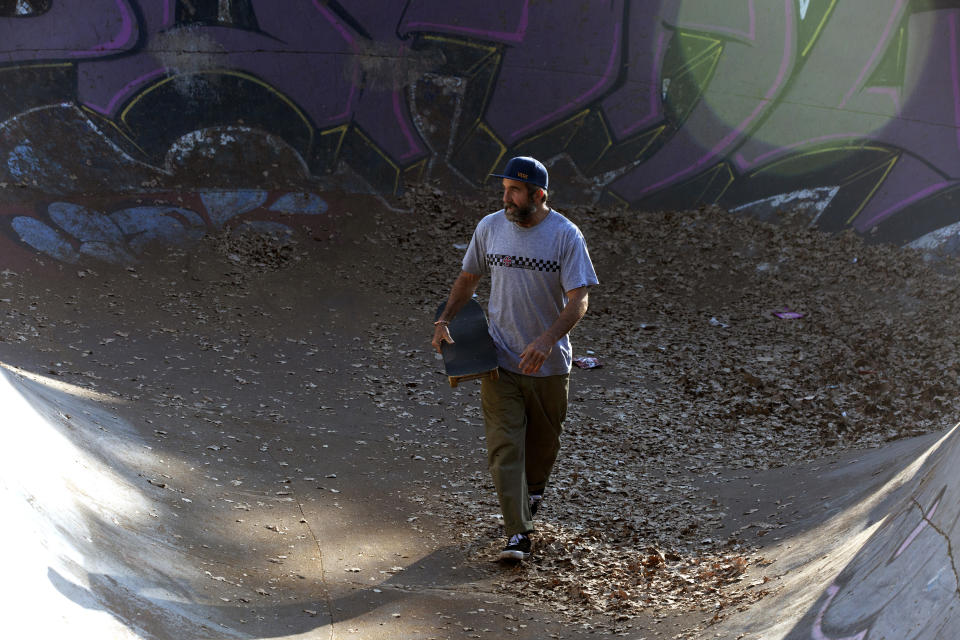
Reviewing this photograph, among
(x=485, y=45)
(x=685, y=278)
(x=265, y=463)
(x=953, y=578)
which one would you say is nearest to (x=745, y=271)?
(x=685, y=278)

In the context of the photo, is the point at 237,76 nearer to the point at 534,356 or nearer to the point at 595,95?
the point at 595,95

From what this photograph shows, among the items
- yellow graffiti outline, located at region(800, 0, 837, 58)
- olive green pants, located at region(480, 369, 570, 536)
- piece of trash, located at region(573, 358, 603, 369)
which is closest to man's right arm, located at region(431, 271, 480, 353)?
olive green pants, located at region(480, 369, 570, 536)

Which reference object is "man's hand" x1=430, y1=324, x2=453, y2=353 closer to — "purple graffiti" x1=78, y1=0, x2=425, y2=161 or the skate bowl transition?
the skate bowl transition

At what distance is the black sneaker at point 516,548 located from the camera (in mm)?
3891

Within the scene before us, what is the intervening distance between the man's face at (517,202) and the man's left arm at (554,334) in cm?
44

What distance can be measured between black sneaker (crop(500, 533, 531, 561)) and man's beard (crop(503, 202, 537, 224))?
1.57m

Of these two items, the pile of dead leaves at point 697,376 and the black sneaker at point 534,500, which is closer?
the pile of dead leaves at point 697,376

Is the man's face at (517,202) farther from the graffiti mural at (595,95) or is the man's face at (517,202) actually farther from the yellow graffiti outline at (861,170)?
the yellow graffiti outline at (861,170)

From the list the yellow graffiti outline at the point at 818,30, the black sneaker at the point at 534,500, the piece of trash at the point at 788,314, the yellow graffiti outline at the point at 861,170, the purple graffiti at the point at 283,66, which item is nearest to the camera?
the black sneaker at the point at 534,500

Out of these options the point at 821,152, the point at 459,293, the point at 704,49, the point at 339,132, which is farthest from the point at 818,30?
the point at 459,293

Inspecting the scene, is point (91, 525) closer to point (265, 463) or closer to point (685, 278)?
point (265, 463)

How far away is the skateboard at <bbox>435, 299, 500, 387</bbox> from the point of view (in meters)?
3.84

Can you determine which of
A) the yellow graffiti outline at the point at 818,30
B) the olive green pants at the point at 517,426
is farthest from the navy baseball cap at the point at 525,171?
the yellow graffiti outline at the point at 818,30

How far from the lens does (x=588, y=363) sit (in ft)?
24.0
